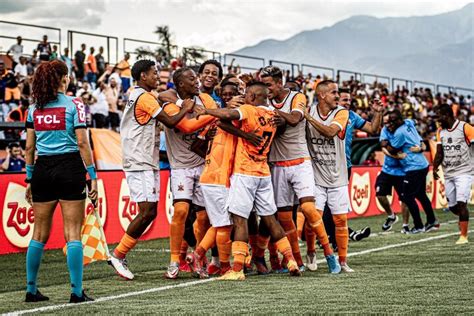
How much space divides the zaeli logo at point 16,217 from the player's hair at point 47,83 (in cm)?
570

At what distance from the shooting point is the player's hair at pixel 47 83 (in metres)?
8.30

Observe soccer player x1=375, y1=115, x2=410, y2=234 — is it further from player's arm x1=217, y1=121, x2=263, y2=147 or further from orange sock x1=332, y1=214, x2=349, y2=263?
player's arm x1=217, y1=121, x2=263, y2=147

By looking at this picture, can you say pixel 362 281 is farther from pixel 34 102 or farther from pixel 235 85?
pixel 34 102

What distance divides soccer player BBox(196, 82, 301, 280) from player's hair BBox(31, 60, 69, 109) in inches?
87.7

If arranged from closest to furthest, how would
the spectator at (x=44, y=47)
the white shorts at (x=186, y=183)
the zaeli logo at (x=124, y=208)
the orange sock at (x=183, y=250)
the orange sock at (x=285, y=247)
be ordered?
the orange sock at (x=285, y=247) < the white shorts at (x=186, y=183) < the orange sock at (x=183, y=250) < the zaeli logo at (x=124, y=208) < the spectator at (x=44, y=47)

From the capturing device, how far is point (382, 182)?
59.5 ft

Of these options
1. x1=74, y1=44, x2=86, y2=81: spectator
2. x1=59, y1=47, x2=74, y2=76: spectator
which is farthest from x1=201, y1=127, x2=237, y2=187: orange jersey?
x1=74, y1=44, x2=86, y2=81: spectator

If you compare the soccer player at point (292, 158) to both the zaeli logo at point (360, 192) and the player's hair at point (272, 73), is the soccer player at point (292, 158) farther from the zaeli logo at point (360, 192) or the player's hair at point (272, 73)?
the zaeli logo at point (360, 192)

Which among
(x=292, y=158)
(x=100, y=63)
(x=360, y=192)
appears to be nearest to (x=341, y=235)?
(x=292, y=158)

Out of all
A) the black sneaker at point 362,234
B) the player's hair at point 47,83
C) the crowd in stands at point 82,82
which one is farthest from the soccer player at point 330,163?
the crowd in stands at point 82,82

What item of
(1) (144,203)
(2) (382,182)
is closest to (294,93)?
(1) (144,203)

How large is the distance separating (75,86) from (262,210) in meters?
14.3

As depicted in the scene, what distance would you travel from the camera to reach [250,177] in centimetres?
1006

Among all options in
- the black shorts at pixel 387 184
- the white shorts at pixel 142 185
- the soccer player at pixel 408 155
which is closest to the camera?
the white shorts at pixel 142 185
